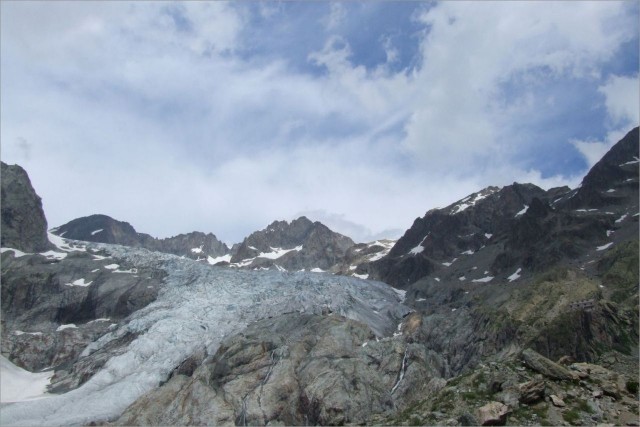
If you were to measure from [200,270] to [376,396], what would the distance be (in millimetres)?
81478

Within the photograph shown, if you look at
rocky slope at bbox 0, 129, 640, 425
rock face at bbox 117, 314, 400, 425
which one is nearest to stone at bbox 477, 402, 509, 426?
rocky slope at bbox 0, 129, 640, 425

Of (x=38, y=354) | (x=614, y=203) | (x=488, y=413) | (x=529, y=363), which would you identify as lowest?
(x=38, y=354)

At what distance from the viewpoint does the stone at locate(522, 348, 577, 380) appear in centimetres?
3472

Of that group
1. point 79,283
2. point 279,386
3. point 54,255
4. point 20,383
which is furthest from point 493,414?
point 54,255

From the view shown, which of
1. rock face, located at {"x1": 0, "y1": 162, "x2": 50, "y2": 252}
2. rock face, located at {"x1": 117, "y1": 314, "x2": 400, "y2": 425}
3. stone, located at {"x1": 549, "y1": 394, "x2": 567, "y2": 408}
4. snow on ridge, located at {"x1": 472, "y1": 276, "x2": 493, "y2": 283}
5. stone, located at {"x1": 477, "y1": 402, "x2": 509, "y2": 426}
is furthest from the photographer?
snow on ridge, located at {"x1": 472, "y1": 276, "x2": 493, "y2": 283}

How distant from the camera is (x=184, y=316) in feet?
384

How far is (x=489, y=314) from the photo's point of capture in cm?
11125

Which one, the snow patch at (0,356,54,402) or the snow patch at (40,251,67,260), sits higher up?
the snow patch at (40,251,67,260)

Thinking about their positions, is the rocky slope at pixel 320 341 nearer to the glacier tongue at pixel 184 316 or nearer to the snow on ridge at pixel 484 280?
the glacier tongue at pixel 184 316

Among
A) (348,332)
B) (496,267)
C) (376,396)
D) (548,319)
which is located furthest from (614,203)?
(376,396)

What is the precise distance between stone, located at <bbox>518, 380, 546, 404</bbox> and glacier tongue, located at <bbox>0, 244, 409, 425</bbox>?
72.2 m

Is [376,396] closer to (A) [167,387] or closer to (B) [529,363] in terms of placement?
(A) [167,387]

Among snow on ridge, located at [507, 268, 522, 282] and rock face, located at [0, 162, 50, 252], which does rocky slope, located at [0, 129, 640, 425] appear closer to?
snow on ridge, located at [507, 268, 522, 282]

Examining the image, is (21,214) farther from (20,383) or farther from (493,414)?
(493,414)
